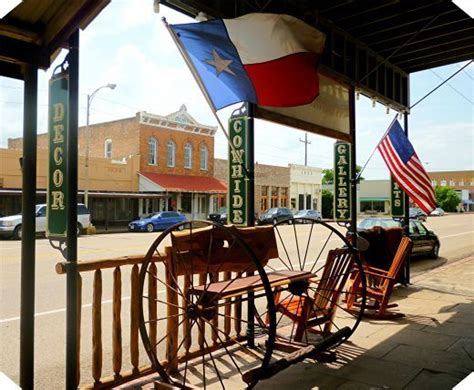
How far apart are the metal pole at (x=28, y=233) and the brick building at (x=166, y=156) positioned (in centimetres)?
2760

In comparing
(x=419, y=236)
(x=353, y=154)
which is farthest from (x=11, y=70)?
(x=419, y=236)

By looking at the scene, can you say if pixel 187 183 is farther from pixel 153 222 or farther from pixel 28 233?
pixel 28 233

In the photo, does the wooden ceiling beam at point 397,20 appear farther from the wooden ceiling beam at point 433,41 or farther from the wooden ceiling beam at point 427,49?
the wooden ceiling beam at point 427,49

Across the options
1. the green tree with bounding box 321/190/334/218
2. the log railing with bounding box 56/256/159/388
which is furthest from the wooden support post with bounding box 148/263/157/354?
the green tree with bounding box 321/190/334/218

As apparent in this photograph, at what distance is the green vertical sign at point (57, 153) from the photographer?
136 inches

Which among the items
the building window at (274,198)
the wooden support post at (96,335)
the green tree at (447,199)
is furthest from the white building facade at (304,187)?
the wooden support post at (96,335)

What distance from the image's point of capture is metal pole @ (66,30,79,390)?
11.2ft

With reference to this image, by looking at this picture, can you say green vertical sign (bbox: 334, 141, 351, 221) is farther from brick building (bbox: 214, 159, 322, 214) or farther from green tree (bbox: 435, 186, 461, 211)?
green tree (bbox: 435, 186, 461, 211)

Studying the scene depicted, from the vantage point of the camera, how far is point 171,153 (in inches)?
1377

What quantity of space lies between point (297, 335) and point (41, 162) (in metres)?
25.5

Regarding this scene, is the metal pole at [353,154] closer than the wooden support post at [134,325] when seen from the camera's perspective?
No

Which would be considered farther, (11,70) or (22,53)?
(11,70)

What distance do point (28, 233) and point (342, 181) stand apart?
219 inches

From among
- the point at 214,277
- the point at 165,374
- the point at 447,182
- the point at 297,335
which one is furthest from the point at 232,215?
the point at 447,182
